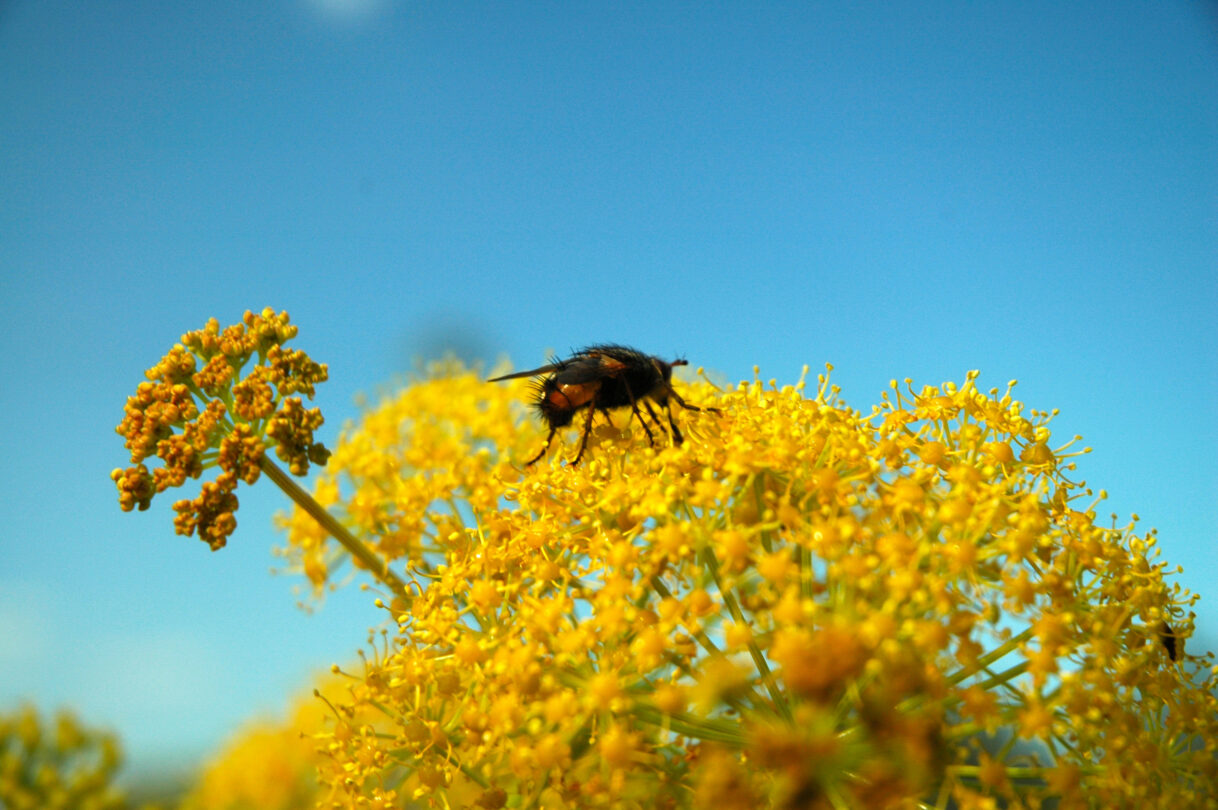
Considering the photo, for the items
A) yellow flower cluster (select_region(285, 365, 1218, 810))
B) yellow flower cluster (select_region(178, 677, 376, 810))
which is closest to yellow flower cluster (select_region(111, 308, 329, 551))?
yellow flower cluster (select_region(285, 365, 1218, 810))

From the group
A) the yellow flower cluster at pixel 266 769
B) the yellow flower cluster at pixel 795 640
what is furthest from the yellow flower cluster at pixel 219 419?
the yellow flower cluster at pixel 266 769

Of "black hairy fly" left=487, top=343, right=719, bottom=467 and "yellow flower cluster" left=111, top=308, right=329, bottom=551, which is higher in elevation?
"black hairy fly" left=487, top=343, right=719, bottom=467

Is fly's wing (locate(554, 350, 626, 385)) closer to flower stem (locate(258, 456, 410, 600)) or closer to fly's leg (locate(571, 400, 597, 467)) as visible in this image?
fly's leg (locate(571, 400, 597, 467))

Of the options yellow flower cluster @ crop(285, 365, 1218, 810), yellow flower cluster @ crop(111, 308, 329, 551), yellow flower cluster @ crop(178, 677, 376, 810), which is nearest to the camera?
yellow flower cluster @ crop(285, 365, 1218, 810)

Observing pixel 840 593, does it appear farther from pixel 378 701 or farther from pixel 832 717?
pixel 378 701

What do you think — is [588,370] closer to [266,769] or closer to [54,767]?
[54,767]

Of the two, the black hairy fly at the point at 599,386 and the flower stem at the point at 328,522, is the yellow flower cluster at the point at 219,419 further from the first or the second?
the black hairy fly at the point at 599,386

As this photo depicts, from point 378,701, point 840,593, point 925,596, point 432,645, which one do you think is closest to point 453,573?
point 432,645
